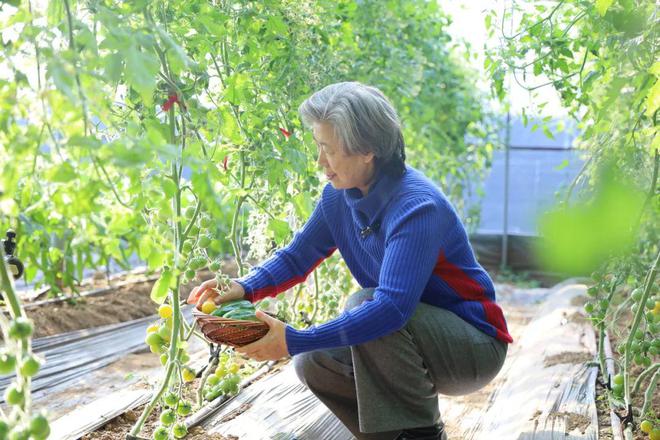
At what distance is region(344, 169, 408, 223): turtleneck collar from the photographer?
193cm

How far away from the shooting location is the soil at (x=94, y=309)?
367 centimetres

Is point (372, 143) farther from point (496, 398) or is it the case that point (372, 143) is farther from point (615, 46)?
point (496, 398)

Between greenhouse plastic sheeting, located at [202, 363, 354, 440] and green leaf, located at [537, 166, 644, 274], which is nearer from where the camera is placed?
green leaf, located at [537, 166, 644, 274]

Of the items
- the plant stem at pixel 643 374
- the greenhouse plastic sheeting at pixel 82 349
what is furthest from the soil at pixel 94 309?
the plant stem at pixel 643 374

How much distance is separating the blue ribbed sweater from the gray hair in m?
0.09

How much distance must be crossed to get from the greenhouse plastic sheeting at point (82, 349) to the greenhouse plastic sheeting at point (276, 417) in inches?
26.8

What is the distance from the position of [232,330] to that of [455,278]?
1.83 feet

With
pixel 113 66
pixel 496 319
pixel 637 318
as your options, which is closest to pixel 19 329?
pixel 113 66

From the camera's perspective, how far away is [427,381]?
1.86 meters

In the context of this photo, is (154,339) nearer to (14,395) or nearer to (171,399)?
(171,399)

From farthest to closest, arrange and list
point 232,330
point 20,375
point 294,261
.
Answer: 1. point 294,261
2. point 232,330
3. point 20,375

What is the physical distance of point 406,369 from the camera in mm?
1803

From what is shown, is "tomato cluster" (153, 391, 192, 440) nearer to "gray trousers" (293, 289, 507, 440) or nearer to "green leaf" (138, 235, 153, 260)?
"gray trousers" (293, 289, 507, 440)

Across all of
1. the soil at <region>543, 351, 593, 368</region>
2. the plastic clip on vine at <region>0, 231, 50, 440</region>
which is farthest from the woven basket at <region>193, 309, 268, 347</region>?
the soil at <region>543, 351, 593, 368</region>
